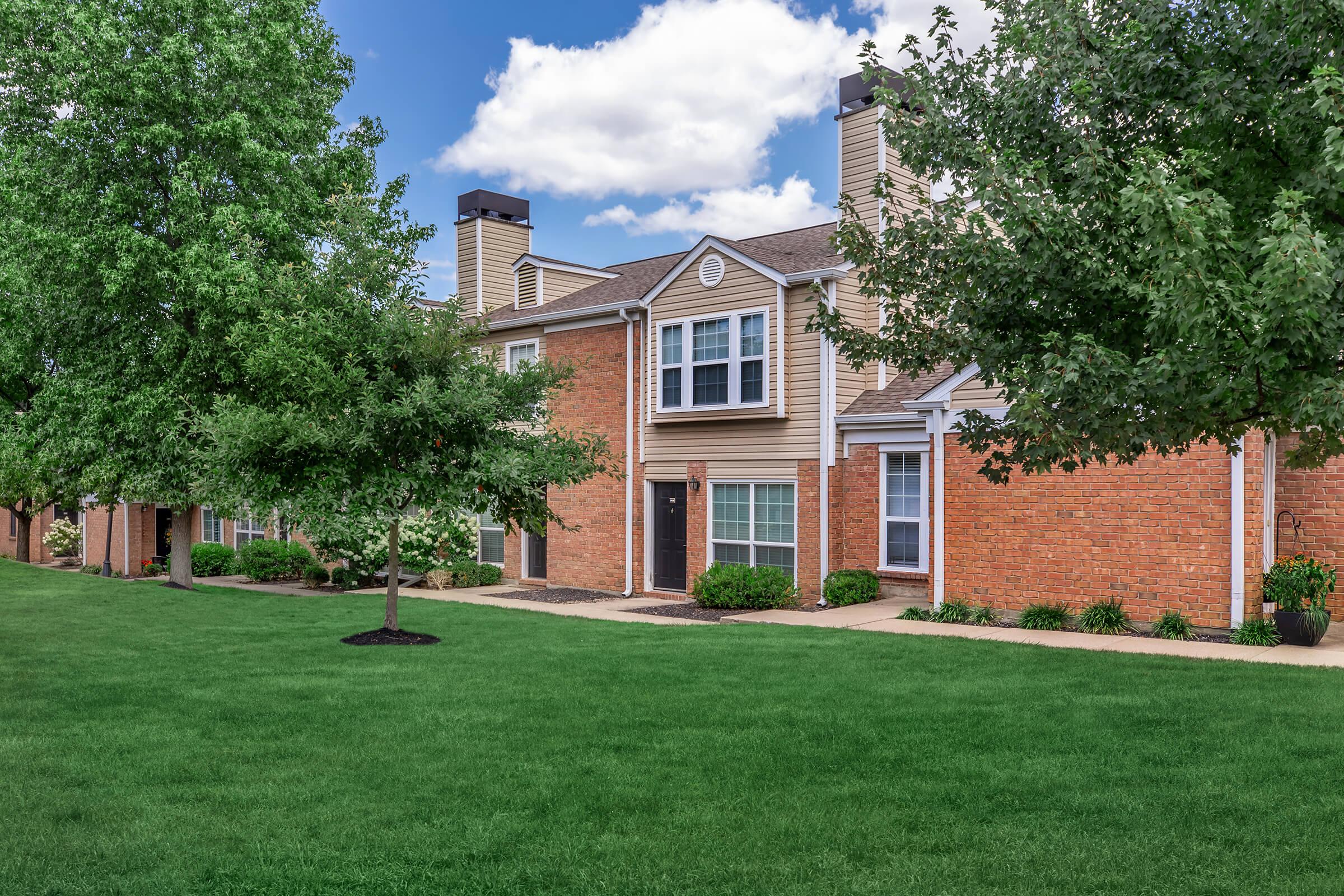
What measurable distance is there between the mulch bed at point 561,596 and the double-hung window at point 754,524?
2.44m

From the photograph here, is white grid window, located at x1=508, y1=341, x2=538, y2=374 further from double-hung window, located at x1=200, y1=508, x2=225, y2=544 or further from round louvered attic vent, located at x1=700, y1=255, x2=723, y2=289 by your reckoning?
double-hung window, located at x1=200, y1=508, x2=225, y2=544

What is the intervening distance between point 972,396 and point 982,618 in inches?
127

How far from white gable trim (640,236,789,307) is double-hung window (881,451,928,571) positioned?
3.65 meters

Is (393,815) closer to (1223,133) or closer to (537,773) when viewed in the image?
(537,773)

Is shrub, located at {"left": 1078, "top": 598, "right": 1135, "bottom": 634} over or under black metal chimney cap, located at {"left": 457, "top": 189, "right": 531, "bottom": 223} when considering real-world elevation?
under

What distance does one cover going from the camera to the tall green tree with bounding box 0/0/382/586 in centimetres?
1773

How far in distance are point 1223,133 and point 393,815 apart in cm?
612

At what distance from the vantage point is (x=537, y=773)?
709 cm

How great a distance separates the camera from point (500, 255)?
27.1 m

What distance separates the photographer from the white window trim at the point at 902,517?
684 inches

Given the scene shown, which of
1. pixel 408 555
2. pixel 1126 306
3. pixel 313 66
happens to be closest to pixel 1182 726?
pixel 1126 306

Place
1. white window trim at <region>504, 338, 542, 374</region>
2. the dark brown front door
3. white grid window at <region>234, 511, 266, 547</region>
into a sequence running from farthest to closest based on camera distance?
white grid window at <region>234, 511, 266, 547</region>, white window trim at <region>504, 338, 542, 374</region>, the dark brown front door

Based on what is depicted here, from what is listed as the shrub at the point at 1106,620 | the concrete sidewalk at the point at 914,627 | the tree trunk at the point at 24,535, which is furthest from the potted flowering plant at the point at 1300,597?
the tree trunk at the point at 24,535

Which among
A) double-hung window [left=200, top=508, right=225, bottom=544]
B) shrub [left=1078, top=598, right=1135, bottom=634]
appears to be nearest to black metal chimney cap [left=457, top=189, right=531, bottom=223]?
double-hung window [left=200, top=508, right=225, bottom=544]
